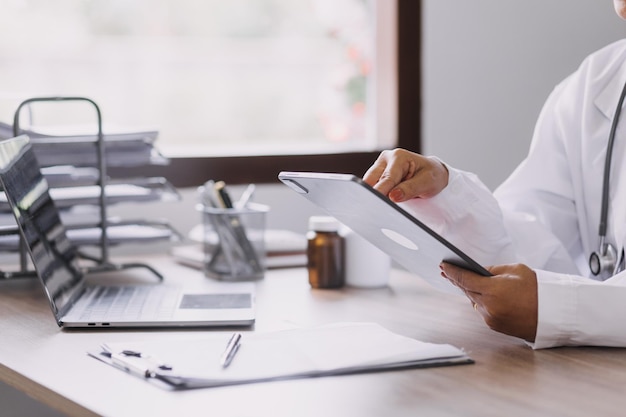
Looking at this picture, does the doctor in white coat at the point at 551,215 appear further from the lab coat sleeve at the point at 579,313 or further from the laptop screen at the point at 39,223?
the laptop screen at the point at 39,223

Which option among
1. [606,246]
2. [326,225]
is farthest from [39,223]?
[606,246]

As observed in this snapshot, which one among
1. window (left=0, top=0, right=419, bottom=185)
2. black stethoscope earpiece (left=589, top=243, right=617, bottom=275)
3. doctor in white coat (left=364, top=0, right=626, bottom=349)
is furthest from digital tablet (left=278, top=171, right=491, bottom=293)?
window (left=0, top=0, right=419, bottom=185)

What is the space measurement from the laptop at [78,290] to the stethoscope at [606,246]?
57cm

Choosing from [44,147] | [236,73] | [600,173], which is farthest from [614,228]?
[236,73]

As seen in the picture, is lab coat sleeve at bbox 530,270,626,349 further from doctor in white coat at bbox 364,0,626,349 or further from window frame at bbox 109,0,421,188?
window frame at bbox 109,0,421,188

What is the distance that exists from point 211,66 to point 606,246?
1394 millimetres

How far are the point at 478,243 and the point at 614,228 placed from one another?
26 centimetres

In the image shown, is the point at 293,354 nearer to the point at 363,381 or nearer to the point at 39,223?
the point at 363,381

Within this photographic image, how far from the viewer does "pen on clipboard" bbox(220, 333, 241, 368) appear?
1044 millimetres

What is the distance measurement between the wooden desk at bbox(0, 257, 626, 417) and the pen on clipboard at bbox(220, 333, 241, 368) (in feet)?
0.22

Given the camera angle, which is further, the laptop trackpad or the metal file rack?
the metal file rack

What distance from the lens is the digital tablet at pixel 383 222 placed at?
43.2 inches

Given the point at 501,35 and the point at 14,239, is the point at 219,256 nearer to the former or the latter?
the point at 14,239

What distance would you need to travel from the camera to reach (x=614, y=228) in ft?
5.16
